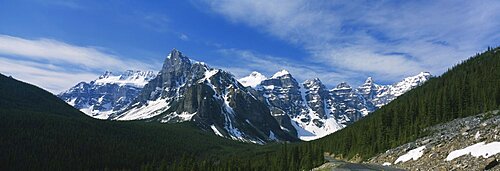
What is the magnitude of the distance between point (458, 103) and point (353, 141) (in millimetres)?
34410

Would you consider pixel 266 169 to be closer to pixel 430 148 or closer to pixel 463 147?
pixel 430 148

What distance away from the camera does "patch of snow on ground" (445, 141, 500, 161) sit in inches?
1842

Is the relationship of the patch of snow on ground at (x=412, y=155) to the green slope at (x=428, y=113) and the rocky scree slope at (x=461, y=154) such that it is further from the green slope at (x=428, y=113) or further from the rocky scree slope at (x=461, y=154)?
the green slope at (x=428, y=113)

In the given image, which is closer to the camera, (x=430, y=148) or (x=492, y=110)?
(x=430, y=148)

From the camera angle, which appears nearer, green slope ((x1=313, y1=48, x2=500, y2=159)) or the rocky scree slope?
the rocky scree slope

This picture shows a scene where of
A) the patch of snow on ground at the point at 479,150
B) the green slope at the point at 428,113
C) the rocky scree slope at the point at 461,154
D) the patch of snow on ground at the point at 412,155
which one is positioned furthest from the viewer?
the green slope at the point at 428,113

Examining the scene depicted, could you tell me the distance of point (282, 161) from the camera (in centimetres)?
14362

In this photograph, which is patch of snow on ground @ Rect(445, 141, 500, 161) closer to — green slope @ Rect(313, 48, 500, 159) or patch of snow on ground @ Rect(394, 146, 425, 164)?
patch of snow on ground @ Rect(394, 146, 425, 164)

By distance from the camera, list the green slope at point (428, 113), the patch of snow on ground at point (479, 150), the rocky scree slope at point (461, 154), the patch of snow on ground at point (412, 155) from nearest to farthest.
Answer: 1. the rocky scree slope at point (461, 154)
2. the patch of snow on ground at point (479, 150)
3. the patch of snow on ground at point (412, 155)
4. the green slope at point (428, 113)

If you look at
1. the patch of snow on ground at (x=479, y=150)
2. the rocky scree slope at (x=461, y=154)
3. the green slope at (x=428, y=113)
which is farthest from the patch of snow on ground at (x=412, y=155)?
the green slope at (x=428, y=113)

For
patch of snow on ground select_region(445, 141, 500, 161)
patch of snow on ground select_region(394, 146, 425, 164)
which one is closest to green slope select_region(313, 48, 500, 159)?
patch of snow on ground select_region(394, 146, 425, 164)

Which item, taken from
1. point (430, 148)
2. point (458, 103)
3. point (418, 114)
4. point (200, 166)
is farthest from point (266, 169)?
point (430, 148)

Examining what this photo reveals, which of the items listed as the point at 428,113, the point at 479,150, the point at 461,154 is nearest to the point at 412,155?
the point at 461,154

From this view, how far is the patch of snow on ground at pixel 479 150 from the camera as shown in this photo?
4678 cm
